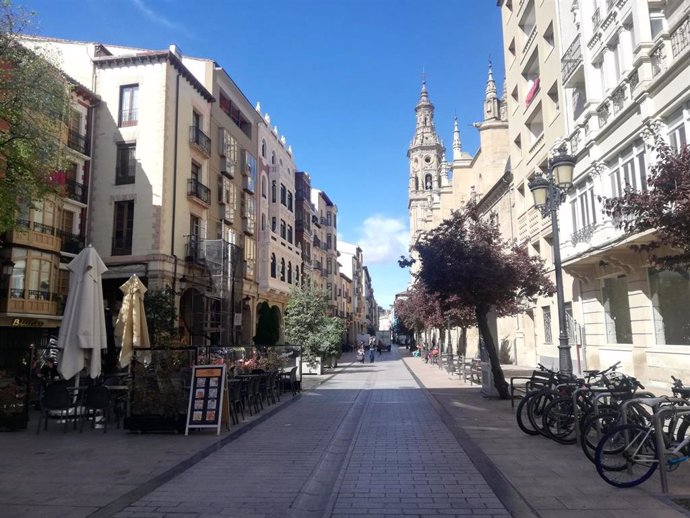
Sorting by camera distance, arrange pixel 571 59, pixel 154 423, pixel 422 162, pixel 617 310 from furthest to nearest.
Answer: pixel 422 162
pixel 571 59
pixel 617 310
pixel 154 423

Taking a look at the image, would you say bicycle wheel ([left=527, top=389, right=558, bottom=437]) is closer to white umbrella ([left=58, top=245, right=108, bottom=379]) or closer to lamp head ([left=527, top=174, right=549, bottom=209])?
lamp head ([left=527, top=174, right=549, bottom=209])

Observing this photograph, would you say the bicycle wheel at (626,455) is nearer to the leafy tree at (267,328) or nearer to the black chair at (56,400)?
the black chair at (56,400)

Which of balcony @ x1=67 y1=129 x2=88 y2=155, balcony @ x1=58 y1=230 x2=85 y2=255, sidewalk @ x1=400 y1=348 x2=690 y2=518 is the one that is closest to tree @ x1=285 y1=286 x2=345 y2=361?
balcony @ x1=58 y1=230 x2=85 y2=255

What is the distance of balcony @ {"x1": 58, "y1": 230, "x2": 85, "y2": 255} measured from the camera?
934 inches

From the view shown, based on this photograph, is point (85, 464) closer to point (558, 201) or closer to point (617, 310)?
point (558, 201)

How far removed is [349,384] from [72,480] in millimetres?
14795

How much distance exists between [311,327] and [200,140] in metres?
11.2

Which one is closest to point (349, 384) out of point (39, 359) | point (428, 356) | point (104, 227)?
point (39, 359)

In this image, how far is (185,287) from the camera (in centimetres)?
2580

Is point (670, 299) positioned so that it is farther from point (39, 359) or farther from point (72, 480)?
point (39, 359)

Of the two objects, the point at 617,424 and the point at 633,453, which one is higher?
the point at 617,424

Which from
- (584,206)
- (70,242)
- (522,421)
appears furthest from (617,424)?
(70,242)

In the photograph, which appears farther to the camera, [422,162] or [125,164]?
[422,162]

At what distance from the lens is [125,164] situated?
25.2 metres
